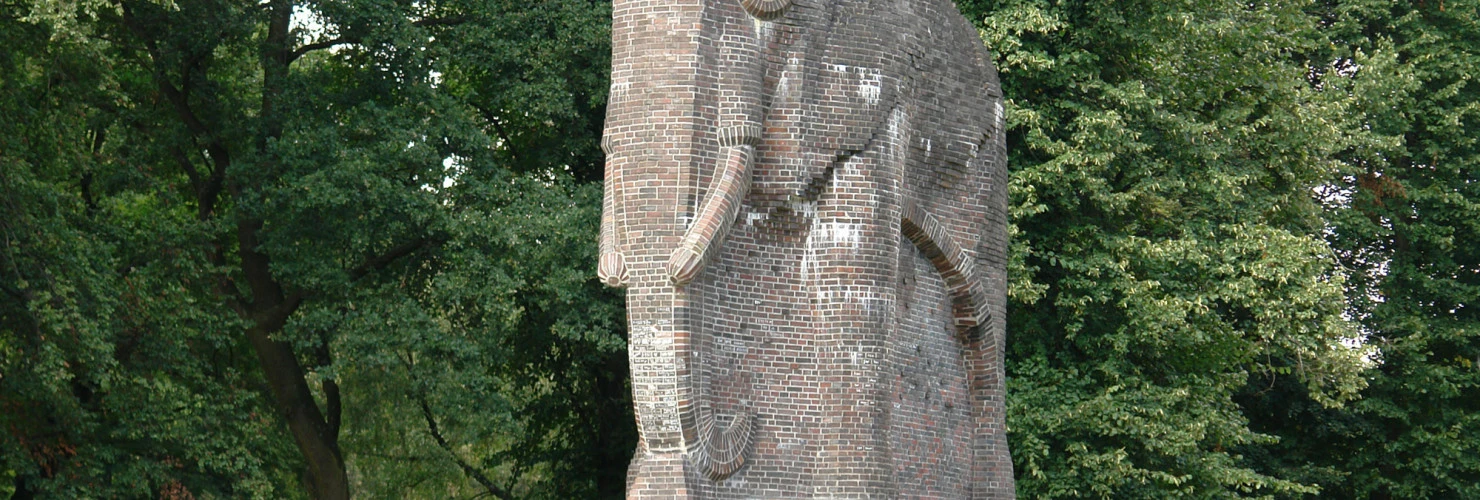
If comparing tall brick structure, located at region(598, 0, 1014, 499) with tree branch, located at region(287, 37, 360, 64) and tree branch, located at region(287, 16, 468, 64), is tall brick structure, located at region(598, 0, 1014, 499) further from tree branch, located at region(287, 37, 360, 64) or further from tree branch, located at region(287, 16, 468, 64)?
tree branch, located at region(287, 37, 360, 64)

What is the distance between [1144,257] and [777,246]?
9.93 meters

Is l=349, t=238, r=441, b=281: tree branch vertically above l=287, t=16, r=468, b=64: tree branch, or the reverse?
l=287, t=16, r=468, b=64: tree branch

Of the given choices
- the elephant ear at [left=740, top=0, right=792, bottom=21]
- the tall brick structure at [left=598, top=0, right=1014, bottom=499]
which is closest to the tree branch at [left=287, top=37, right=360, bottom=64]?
the tall brick structure at [left=598, top=0, right=1014, bottom=499]

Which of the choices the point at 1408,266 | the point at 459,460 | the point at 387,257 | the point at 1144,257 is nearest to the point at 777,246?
the point at 1144,257

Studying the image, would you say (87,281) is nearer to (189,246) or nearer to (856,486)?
(189,246)

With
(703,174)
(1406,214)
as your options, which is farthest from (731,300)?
(1406,214)

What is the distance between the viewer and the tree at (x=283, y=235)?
2119cm

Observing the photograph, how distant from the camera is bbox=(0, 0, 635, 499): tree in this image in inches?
834

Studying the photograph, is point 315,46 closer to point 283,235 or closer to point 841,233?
point 283,235

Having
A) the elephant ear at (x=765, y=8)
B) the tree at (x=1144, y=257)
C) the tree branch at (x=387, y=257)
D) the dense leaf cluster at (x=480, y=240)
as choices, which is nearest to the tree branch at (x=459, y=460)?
the dense leaf cluster at (x=480, y=240)

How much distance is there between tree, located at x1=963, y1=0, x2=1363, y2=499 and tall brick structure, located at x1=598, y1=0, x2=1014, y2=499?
790 centimetres

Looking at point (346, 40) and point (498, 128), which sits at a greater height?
point (346, 40)

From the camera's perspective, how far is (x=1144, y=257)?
22953 millimetres

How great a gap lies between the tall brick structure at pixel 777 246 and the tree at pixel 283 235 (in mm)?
8364
